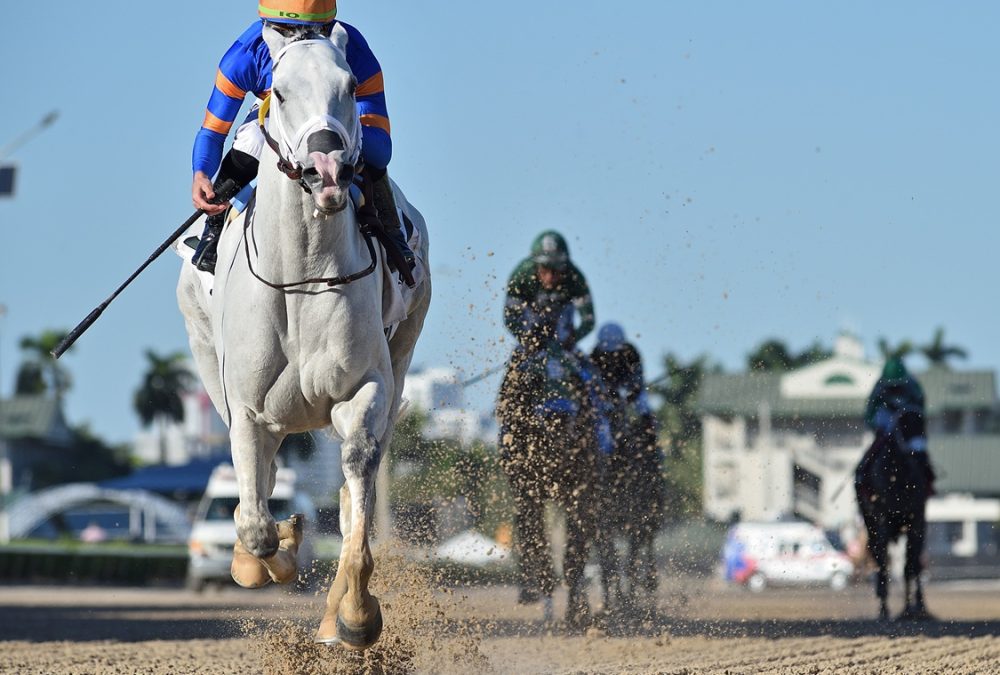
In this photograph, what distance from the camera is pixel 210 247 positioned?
907 cm

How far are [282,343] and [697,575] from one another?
911cm

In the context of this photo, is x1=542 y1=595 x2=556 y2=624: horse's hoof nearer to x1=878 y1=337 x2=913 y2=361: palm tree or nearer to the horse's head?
the horse's head

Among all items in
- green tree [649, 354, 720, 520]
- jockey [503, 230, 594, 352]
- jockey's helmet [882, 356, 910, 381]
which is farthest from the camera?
jockey's helmet [882, 356, 910, 381]

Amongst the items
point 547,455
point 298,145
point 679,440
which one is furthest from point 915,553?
point 298,145

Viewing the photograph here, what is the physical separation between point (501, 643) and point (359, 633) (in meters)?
4.31

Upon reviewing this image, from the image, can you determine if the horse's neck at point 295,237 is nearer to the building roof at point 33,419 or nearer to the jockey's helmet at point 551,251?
the jockey's helmet at point 551,251

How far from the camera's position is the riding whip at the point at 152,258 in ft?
29.0

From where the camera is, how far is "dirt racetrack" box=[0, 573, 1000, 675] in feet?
33.5

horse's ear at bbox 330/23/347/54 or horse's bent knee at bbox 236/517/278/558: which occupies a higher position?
horse's ear at bbox 330/23/347/54

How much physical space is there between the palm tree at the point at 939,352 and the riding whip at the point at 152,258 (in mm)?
105701

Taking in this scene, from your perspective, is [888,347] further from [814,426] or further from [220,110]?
[220,110]

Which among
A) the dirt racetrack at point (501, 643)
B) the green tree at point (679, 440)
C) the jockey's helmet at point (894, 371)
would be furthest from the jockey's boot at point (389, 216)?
the jockey's helmet at point (894, 371)

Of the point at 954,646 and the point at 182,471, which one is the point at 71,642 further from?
the point at 182,471

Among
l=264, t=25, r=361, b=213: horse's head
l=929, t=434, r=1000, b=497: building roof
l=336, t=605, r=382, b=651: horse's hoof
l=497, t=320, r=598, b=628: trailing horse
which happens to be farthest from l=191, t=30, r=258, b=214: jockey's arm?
l=929, t=434, r=1000, b=497: building roof
